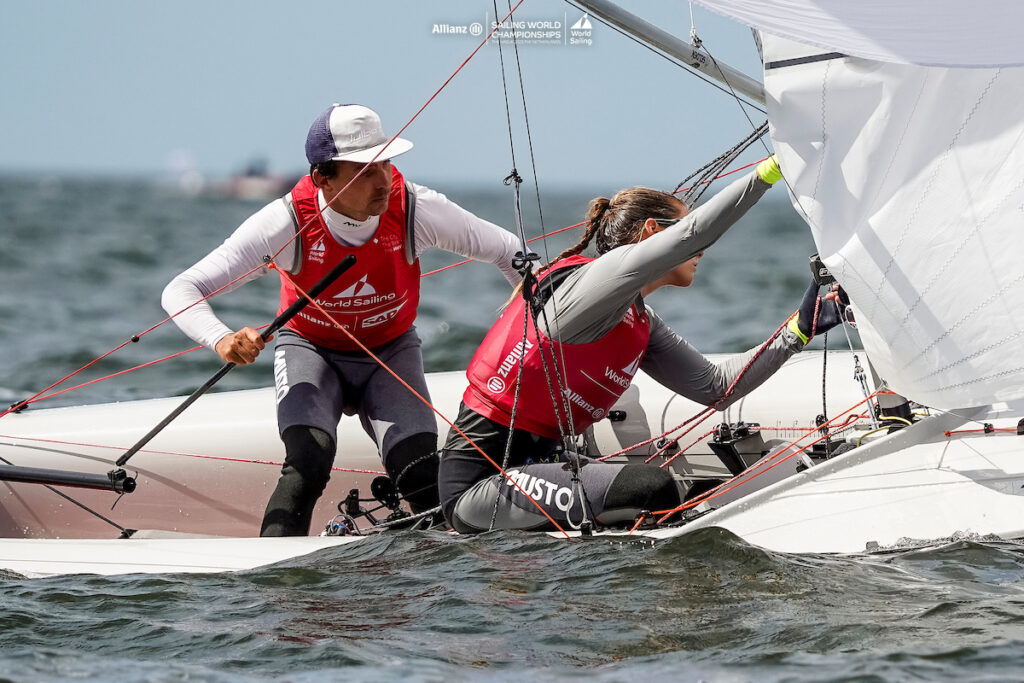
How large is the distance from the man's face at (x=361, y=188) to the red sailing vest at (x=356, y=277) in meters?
0.09

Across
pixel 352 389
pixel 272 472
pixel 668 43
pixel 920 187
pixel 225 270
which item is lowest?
pixel 272 472

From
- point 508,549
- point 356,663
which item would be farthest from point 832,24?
point 356,663

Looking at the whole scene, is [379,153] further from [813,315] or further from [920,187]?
[920,187]

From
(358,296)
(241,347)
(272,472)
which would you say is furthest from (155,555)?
(272,472)

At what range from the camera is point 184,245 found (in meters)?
15.7

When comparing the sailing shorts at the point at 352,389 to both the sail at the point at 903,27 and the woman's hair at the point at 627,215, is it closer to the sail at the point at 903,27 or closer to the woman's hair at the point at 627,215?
the woman's hair at the point at 627,215

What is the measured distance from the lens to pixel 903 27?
1861mm

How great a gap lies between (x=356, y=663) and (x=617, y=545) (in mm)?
611

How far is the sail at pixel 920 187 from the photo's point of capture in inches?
75.2

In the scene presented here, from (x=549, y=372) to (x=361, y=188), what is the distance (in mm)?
630

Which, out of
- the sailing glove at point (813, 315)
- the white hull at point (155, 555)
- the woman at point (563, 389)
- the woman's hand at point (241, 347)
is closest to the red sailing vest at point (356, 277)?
the woman's hand at point (241, 347)

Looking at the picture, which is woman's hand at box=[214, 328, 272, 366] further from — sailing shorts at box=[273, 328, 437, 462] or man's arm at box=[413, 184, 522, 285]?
man's arm at box=[413, 184, 522, 285]

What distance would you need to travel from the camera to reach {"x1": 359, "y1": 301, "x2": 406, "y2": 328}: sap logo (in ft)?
9.29

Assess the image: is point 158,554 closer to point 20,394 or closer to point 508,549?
point 508,549
